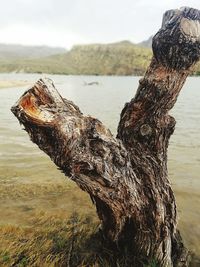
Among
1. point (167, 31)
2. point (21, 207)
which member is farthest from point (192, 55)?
point (21, 207)

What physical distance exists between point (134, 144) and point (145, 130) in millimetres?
241

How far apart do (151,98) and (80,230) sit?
2.78 metres

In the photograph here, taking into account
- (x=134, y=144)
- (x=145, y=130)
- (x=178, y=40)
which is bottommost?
(x=134, y=144)

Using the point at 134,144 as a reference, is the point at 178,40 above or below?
above

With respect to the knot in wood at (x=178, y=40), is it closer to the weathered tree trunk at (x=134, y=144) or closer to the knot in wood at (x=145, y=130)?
the weathered tree trunk at (x=134, y=144)

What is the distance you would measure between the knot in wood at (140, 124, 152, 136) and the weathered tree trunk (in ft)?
0.04

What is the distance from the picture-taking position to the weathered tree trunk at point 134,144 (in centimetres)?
420

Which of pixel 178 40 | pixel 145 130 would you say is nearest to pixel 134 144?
pixel 145 130

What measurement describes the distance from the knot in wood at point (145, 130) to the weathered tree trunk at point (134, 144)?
0.01 meters

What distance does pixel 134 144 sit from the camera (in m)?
4.80

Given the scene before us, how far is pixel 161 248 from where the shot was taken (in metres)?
4.90

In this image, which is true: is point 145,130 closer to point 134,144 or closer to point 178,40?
point 134,144

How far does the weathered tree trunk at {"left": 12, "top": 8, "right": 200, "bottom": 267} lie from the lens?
420 centimetres

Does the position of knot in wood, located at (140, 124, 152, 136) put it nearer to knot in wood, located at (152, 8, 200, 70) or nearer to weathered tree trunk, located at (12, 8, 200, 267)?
weathered tree trunk, located at (12, 8, 200, 267)
